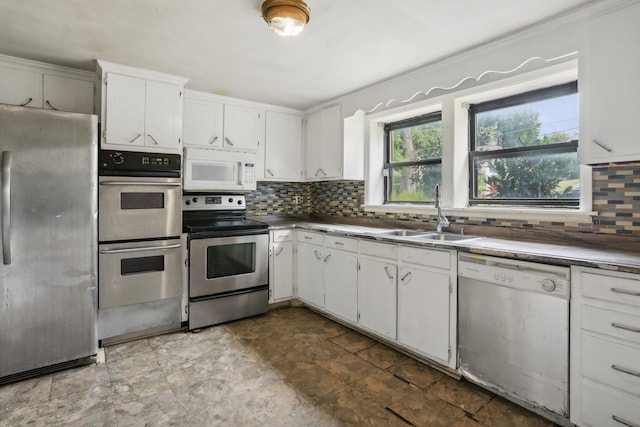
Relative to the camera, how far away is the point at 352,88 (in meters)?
3.37

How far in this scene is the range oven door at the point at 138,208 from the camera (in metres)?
2.69

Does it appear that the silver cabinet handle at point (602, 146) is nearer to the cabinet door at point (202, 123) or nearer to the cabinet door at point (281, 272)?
the cabinet door at point (281, 272)

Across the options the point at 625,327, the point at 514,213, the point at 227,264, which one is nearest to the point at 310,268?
the point at 227,264

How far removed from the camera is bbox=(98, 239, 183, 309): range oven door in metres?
2.71

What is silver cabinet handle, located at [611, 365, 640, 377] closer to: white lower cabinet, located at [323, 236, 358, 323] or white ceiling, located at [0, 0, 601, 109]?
white lower cabinet, located at [323, 236, 358, 323]

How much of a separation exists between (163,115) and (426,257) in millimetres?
2459

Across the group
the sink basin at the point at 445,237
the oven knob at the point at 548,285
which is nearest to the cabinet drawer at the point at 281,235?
the sink basin at the point at 445,237

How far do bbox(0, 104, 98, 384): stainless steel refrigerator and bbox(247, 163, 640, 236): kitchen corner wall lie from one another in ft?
6.09

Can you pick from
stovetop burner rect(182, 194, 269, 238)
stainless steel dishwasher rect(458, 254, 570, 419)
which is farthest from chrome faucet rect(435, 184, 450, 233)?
stovetop burner rect(182, 194, 269, 238)

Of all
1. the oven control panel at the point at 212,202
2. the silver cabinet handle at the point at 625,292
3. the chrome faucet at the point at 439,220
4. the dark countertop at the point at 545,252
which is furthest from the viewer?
the oven control panel at the point at 212,202

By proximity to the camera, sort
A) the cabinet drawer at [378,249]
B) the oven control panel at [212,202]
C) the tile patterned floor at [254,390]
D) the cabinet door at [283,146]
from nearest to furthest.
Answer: the tile patterned floor at [254,390]
the cabinet drawer at [378,249]
the oven control panel at [212,202]
the cabinet door at [283,146]

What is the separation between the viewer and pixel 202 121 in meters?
3.48

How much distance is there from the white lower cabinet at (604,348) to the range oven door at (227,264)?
254 centimetres

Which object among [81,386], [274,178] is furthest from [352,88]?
[81,386]
